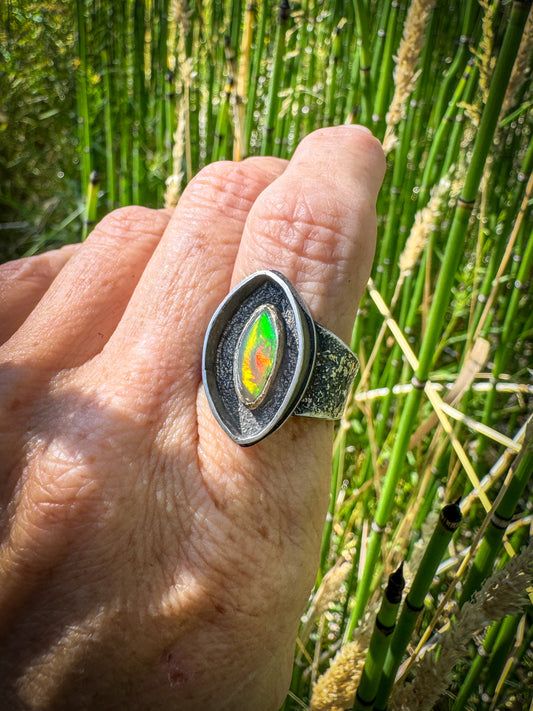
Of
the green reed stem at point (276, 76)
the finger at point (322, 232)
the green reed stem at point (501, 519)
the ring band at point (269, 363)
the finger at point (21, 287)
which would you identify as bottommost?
the green reed stem at point (501, 519)

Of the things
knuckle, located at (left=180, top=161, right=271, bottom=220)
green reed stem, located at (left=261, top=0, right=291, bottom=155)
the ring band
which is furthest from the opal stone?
green reed stem, located at (left=261, top=0, right=291, bottom=155)

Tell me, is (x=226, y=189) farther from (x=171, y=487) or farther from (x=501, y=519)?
(x=501, y=519)

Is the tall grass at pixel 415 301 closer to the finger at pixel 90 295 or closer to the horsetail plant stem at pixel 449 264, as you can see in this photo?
the horsetail plant stem at pixel 449 264

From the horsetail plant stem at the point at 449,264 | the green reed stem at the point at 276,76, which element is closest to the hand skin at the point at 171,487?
the horsetail plant stem at the point at 449,264

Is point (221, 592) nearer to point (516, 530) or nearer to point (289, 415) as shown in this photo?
point (289, 415)

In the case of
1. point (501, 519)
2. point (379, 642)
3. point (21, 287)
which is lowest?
point (379, 642)

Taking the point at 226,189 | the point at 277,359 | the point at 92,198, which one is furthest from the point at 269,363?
the point at 92,198

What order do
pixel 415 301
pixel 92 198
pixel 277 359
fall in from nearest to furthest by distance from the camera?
1. pixel 277 359
2. pixel 92 198
3. pixel 415 301
